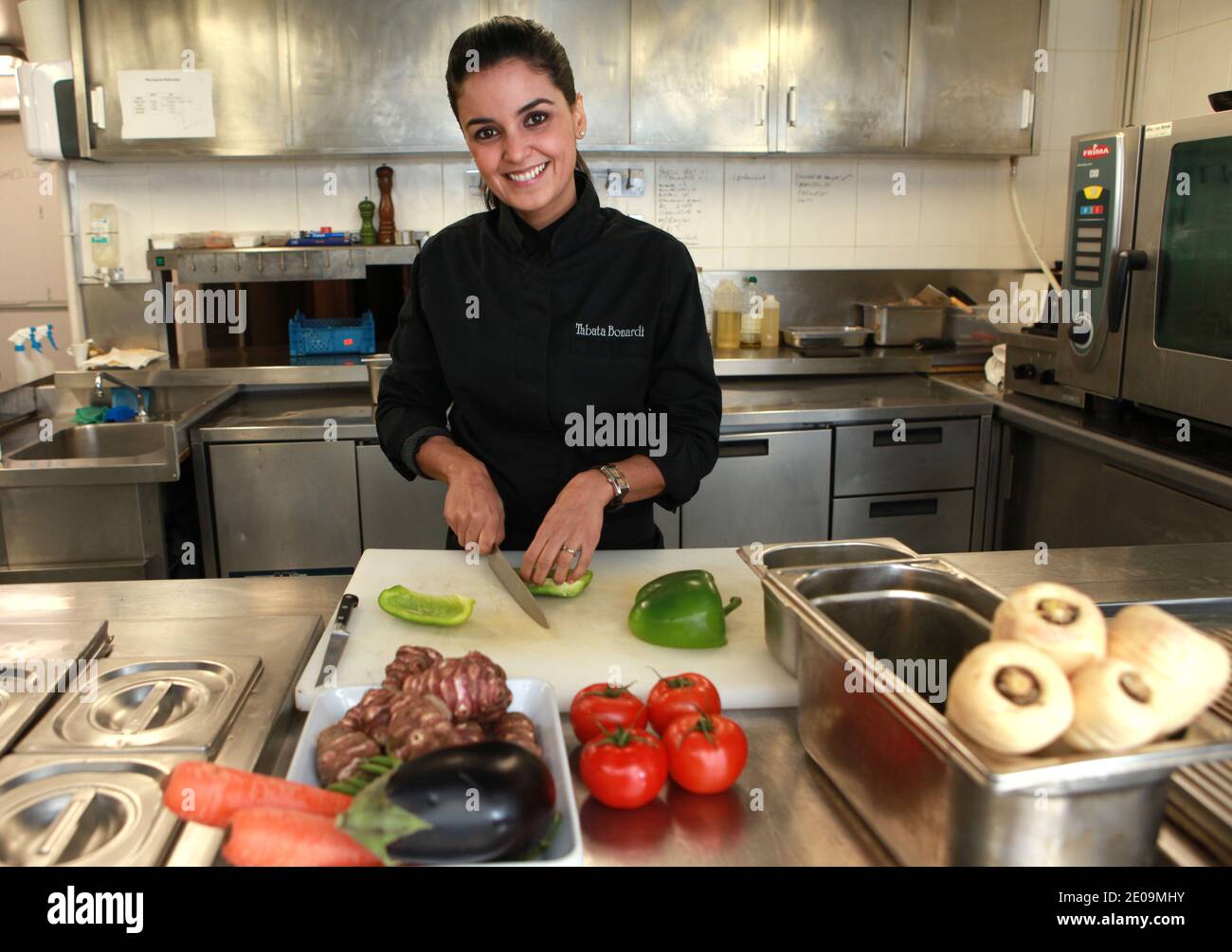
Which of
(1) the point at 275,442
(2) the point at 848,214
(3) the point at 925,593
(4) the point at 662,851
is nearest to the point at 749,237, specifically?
(2) the point at 848,214

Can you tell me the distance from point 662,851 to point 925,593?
1.50 ft

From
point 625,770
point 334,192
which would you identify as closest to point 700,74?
point 334,192

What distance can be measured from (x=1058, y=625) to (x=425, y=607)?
88cm

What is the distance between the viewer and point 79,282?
3811 mm

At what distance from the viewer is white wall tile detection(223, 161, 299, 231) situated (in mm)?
3824

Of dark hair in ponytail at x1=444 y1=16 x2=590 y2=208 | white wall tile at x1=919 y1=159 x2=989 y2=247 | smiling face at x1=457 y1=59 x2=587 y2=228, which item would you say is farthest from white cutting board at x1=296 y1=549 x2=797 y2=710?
white wall tile at x1=919 y1=159 x2=989 y2=247

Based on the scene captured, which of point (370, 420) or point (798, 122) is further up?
point (798, 122)

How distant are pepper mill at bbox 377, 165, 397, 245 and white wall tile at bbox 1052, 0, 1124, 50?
2.57 m

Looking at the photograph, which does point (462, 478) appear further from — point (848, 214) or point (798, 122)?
point (848, 214)

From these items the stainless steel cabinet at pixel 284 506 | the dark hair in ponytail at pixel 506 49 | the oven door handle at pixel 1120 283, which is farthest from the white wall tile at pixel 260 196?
the oven door handle at pixel 1120 283

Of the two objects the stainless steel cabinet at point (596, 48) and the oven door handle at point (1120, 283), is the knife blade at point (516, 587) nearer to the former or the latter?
the oven door handle at point (1120, 283)

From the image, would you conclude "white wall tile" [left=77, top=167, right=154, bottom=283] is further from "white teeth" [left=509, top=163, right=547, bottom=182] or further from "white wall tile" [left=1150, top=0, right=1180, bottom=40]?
"white wall tile" [left=1150, top=0, right=1180, bottom=40]
